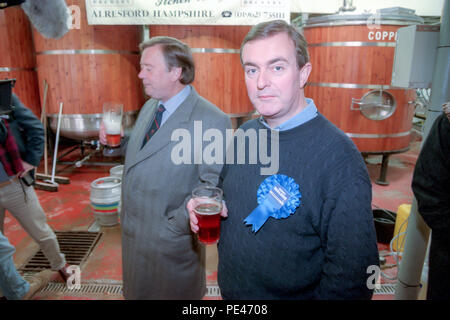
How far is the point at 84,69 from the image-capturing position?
5480 mm

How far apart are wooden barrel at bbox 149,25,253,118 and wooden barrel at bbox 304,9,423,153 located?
56.4 inches

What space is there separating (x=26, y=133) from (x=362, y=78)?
4855 mm

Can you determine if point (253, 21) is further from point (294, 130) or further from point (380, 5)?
point (380, 5)

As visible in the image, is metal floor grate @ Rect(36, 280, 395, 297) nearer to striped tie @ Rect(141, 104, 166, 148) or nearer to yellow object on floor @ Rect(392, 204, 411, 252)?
yellow object on floor @ Rect(392, 204, 411, 252)

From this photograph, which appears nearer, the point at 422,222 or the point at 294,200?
the point at 294,200

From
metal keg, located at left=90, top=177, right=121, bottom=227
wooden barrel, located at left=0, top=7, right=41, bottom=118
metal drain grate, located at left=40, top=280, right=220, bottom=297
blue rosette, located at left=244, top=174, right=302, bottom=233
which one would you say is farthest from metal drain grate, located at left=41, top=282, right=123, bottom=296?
wooden barrel, located at left=0, top=7, right=41, bottom=118

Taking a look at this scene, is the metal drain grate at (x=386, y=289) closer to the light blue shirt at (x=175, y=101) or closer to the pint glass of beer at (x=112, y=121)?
the light blue shirt at (x=175, y=101)

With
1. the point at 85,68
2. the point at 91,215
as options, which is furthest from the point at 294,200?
the point at 85,68

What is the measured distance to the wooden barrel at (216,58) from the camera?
5098 millimetres

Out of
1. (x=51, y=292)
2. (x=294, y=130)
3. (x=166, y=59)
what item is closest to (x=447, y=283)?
(x=294, y=130)

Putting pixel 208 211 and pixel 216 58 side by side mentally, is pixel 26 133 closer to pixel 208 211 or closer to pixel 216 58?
pixel 208 211

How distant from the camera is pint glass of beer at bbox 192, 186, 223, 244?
5.04 feet

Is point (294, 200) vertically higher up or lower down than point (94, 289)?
higher up

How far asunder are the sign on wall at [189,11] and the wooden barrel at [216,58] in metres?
0.22
